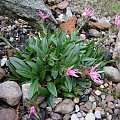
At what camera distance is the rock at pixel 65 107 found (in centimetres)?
316

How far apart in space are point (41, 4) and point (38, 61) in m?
1.18

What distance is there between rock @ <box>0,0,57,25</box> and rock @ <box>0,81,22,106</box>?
1.12 meters

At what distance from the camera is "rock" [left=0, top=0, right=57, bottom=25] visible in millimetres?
3977

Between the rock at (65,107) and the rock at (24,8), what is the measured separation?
4.08ft

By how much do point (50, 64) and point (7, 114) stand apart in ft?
2.03

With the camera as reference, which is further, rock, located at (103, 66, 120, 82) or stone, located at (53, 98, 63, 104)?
rock, located at (103, 66, 120, 82)

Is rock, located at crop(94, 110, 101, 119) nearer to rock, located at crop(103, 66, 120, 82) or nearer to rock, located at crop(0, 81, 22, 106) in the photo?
rock, located at crop(103, 66, 120, 82)

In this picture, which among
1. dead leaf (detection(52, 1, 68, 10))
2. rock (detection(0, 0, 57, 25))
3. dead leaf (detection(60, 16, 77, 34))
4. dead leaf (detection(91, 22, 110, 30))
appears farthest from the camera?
dead leaf (detection(52, 1, 68, 10))

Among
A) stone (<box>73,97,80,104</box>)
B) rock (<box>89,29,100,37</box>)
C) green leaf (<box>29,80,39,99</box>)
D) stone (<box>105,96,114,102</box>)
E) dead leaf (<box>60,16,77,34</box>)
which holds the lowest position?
stone (<box>105,96,114,102</box>)

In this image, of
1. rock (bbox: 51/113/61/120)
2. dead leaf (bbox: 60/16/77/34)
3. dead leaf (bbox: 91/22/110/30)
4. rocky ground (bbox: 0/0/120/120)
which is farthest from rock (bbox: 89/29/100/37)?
rock (bbox: 51/113/61/120)

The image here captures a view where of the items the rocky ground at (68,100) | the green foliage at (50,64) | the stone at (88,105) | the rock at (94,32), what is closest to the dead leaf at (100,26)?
the rock at (94,32)

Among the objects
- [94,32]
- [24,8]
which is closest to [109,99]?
[94,32]

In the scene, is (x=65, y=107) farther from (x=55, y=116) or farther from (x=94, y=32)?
(x=94, y=32)

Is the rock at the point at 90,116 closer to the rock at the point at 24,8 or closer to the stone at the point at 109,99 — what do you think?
the stone at the point at 109,99
